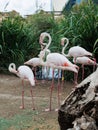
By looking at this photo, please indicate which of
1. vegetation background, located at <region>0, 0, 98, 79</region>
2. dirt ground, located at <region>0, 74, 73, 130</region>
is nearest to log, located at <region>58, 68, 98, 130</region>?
dirt ground, located at <region>0, 74, 73, 130</region>

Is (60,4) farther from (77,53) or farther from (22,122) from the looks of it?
(22,122)

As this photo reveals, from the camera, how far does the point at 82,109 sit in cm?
477

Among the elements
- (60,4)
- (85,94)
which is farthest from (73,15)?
(60,4)

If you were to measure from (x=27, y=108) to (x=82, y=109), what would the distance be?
2890 millimetres

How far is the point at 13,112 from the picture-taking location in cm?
731

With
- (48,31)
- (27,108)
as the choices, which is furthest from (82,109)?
(48,31)

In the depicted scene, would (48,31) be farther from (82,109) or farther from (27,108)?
(82,109)

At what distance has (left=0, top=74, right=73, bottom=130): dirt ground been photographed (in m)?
6.44

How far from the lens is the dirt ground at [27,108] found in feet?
21.1

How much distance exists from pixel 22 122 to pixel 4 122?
0.27 meters

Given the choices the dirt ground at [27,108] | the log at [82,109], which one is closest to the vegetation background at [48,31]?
the dirt ground at [27,108]

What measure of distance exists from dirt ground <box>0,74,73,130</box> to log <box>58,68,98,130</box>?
1218 millimetres

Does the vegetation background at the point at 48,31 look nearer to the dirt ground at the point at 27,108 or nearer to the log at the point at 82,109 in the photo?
the dirt ground at the point at 27,108

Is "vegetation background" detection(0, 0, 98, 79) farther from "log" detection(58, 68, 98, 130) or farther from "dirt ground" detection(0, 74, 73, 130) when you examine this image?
"log" detection(58, 68, 98, 130)
